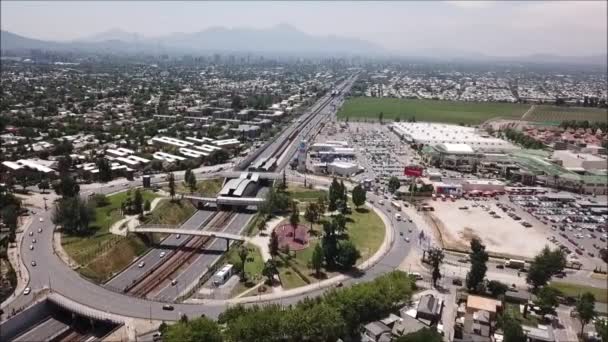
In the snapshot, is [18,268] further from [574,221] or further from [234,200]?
[574,221]

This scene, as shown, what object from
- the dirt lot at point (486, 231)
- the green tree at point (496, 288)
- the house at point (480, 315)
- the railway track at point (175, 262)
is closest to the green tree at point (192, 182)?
the railway track at point (175, 262)

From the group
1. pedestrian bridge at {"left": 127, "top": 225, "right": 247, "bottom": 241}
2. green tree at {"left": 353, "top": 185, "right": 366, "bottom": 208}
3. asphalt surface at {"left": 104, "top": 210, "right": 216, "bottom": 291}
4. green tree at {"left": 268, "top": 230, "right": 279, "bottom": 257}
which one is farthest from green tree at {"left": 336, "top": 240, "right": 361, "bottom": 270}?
asphalt surface at {"left": 104, "top": 210, "right": 216, "bottom": 291}

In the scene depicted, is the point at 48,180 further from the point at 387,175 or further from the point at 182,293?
the point at 387,175

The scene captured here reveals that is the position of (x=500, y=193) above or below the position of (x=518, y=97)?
below

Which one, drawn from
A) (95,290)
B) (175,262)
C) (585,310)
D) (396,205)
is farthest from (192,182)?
(585,310)

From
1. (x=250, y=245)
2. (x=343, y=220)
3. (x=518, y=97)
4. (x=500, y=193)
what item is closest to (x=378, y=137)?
(x=500, y=193)
